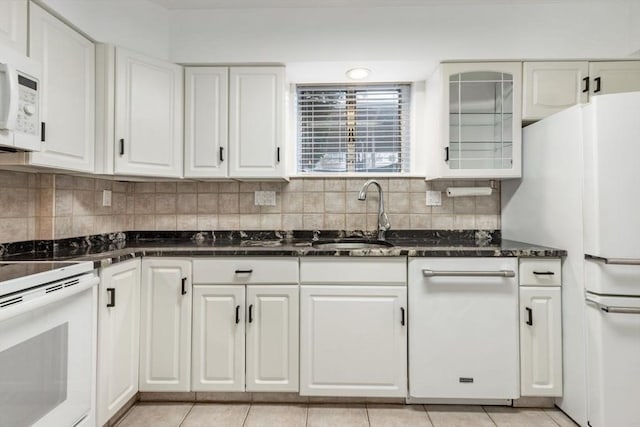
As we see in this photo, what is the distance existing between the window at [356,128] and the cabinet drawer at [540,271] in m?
1.08

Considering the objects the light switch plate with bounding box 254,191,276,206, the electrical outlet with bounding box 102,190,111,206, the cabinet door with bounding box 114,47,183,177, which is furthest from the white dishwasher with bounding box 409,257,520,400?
the electrical outlet with bounding box 102,190,111,206

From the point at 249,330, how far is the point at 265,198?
0.97m

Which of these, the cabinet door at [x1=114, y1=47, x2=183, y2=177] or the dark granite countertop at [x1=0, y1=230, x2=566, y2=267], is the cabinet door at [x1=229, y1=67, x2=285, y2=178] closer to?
the cabinet door at [x1=114, y1=47, x2=183, y2=177]

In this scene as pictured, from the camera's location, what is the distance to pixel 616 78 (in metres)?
2.06

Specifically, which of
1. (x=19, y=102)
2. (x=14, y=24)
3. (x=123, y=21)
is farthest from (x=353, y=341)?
(x=123, y=21)

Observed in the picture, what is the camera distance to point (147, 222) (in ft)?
8.11

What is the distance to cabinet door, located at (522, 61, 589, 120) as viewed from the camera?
2.08 m

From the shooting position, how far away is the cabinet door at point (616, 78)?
6.73ft

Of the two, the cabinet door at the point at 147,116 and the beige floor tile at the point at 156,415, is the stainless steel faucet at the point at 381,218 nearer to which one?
the cabinet door at the point at 147,116

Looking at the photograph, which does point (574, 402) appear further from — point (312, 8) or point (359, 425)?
Result: point (312, 8)

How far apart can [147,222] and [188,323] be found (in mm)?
959

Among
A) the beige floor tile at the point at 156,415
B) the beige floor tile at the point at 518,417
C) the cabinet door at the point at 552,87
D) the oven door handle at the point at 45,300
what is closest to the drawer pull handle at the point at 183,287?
the oven door handle at the point at 45,300

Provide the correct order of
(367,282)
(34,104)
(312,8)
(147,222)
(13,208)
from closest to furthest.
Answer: (34,104) < (13,208) < (367,282) < (312,8) < (147,222)

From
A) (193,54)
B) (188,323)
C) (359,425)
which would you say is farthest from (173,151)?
(359,425)
